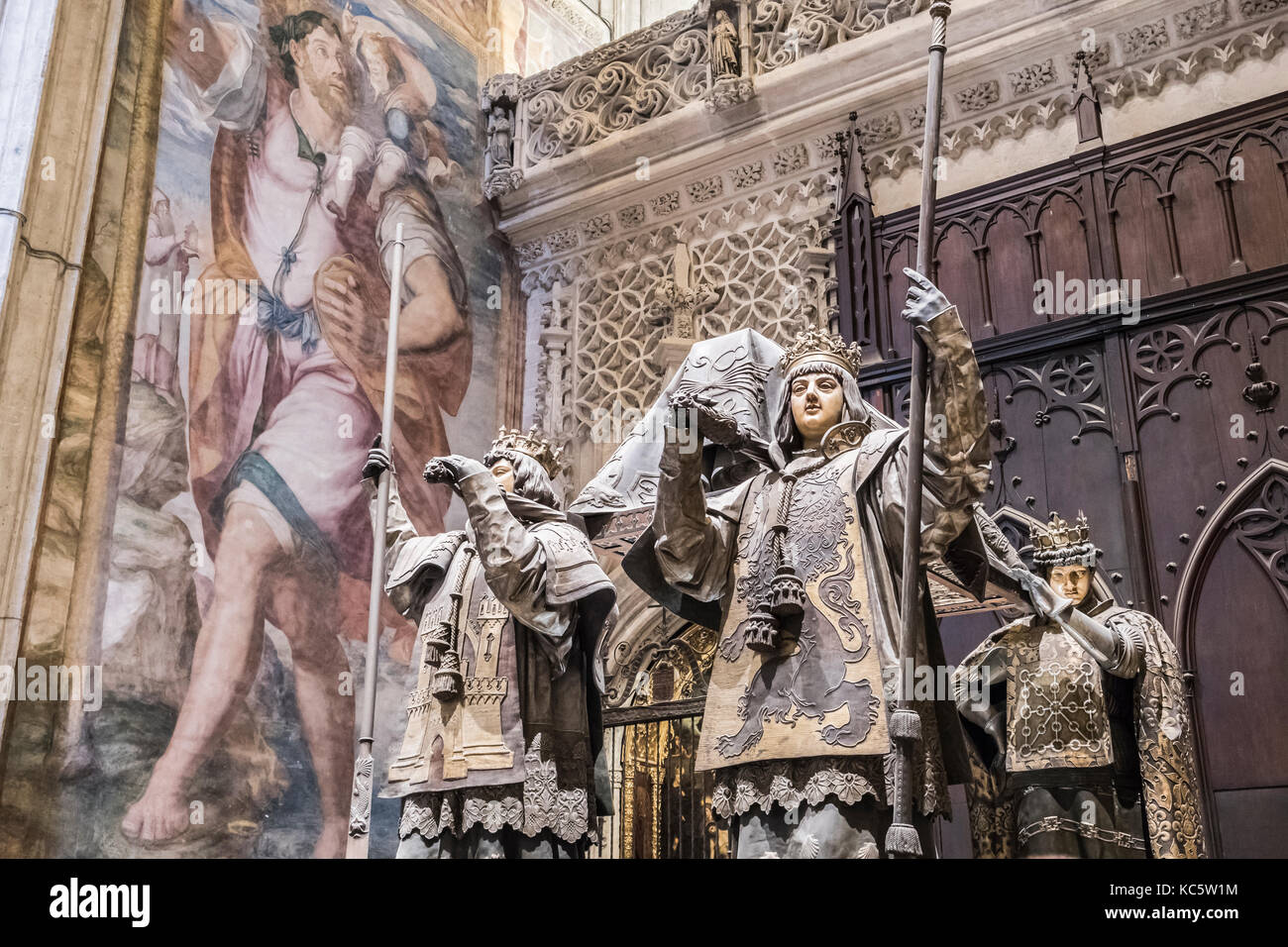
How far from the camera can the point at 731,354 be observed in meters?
4.91

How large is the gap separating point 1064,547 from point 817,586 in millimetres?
1737

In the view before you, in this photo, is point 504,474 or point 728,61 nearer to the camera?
point 504,474

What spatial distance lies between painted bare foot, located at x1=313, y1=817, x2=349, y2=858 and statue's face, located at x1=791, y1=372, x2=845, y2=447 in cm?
425

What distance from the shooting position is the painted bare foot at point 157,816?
19.7 ft

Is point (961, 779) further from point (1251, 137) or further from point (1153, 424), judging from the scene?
point (1251, 137)

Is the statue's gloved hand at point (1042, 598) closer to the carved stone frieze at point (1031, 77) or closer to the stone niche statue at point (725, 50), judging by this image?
the carved stone frieze at point (1031, 77)


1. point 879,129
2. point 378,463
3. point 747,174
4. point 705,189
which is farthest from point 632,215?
point 378,463

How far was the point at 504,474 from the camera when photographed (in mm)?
4613

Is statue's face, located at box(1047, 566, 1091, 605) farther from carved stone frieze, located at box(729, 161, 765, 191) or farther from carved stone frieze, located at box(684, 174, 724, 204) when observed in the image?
carved stone frieze, located at box(684, 174, 724, 204)

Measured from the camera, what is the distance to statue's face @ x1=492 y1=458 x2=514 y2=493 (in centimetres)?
459

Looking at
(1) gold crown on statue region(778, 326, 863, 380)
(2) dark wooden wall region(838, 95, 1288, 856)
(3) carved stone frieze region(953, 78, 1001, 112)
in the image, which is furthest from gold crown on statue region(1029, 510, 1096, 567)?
(3) carved stone frieze region(953, 78, 1001, 112)

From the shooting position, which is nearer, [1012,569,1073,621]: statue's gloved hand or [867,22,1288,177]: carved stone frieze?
[1012,569,1073,621]: statue's gloved hand

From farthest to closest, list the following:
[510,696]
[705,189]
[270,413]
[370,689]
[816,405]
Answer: [705,189] → [270,413] → [510,696] → [370,689] → [816,405]

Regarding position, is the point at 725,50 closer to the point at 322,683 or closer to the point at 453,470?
the point at 322,683
